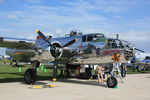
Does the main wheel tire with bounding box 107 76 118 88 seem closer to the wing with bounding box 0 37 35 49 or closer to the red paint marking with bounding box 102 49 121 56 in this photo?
the red paint marking with bounding box 102 49 121 56

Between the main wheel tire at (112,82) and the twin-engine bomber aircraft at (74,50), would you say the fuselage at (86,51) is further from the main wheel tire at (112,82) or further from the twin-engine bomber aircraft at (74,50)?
the main wheel tire at (112,82)

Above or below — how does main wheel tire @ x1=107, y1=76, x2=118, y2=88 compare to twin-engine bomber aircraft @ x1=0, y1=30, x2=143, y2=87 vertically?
below

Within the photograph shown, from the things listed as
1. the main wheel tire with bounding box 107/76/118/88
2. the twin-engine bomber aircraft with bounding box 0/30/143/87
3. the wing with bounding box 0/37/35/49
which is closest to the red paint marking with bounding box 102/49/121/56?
the twin-engine bomber aircraft with bounding box 0/30/143/87

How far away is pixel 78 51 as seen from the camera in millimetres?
14805

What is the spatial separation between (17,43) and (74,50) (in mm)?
3705

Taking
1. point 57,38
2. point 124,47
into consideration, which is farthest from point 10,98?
point 57,38

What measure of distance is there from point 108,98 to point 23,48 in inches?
307

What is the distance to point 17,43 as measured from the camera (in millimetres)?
14133

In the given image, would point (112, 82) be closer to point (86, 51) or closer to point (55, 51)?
point (86, 51)

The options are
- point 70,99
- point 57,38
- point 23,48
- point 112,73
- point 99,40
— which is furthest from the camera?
point 57,38

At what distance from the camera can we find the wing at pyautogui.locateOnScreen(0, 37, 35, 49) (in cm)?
1355

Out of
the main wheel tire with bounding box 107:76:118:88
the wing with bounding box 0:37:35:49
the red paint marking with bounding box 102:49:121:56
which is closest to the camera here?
the main wheel tire with bounding box 107:76:118:88

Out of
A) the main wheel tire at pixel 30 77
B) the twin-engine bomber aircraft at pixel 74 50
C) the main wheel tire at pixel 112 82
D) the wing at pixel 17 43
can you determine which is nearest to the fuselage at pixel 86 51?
the twin-engine bomber aircraft at pixel 74 50

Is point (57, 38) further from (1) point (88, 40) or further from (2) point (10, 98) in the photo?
(2) point (10, 98)
